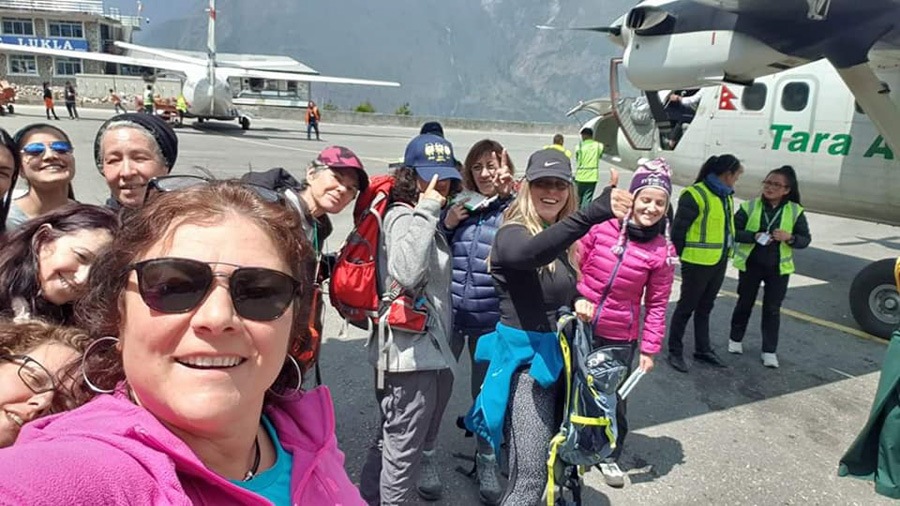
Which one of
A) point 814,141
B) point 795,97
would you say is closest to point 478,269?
point 814,141

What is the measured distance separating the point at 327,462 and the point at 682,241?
14.0ft

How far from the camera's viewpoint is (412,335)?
2643 mm

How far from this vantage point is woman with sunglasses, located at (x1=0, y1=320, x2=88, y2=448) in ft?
4.27

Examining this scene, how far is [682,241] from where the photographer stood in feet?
15.6

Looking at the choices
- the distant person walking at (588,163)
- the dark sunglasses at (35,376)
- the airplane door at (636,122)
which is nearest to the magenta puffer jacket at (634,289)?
the dark sunglasses at (35,376)

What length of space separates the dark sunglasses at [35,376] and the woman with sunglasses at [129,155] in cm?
107

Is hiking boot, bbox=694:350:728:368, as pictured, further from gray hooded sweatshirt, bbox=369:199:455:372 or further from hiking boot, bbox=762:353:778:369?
gray hooded sweatshirt, bbox=369:199:455:372

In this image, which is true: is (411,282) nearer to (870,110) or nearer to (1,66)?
(870,110)

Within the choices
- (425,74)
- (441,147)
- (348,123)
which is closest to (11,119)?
(348,123)

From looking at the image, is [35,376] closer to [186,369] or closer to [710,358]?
[186,369]

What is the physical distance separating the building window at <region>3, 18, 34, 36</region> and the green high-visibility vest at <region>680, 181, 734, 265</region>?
6706 centimetres

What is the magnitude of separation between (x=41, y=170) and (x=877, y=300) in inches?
300

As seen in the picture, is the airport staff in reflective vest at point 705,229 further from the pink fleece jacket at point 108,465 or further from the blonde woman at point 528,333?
the pink fleece jacket at point 108,465

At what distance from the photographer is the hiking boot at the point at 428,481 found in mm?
3062
